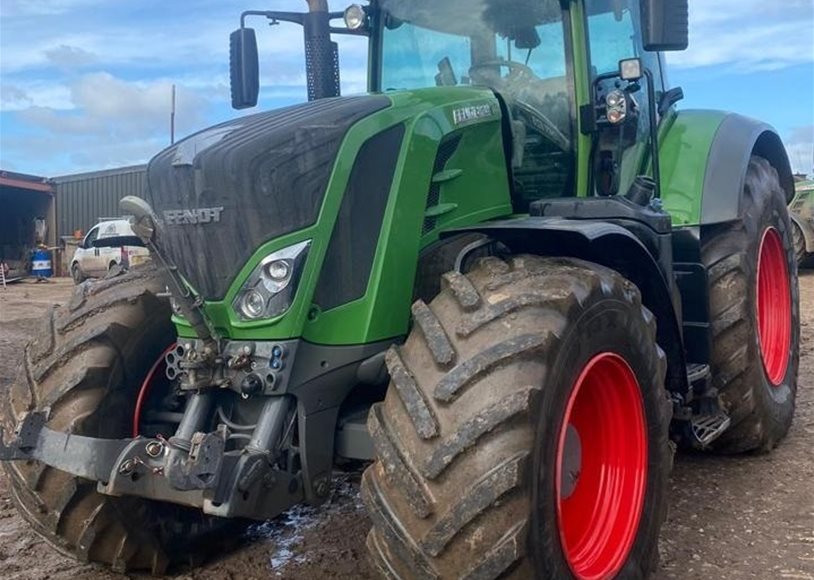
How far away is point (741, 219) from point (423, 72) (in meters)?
1.86

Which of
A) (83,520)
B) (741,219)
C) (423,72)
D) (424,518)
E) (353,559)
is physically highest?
(423,72)

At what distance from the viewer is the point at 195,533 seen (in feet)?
11.7

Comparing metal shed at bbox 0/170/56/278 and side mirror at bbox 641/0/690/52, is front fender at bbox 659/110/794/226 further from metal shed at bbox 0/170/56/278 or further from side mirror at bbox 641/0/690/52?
metal shed at bbox 0/170/56/278

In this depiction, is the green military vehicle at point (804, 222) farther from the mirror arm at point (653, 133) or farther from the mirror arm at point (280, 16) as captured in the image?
the mirror arm at point (280, 16)

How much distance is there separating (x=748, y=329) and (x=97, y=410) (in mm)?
3182

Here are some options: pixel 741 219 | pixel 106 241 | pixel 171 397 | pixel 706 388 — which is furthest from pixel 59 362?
pixel 741 219

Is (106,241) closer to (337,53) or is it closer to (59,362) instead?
(59,362)

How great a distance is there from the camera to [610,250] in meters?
3.52

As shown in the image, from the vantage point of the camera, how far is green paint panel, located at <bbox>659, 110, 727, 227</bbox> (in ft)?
14.9

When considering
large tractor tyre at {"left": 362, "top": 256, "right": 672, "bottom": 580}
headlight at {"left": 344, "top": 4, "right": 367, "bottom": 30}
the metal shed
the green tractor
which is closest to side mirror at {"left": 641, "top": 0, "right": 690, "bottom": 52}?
the green tractor

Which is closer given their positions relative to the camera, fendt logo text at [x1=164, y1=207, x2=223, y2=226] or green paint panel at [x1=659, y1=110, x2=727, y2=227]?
fendt logo text at [x1=164, y1=207, x2=223, y2=226]

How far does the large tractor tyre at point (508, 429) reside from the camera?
239cm

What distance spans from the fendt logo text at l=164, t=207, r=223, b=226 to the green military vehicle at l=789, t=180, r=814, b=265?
49.3ft

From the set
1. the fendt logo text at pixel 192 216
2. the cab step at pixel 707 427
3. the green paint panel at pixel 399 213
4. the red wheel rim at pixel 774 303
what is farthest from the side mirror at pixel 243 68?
the red wheel rim at pixel 774 303
